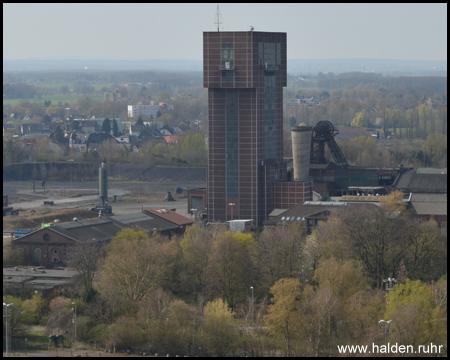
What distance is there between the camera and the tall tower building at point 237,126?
92062 mm

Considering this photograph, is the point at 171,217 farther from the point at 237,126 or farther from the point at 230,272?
the point at 230,272

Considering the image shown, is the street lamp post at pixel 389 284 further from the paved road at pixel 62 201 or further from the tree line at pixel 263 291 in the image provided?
the paved road at pixel 62 201

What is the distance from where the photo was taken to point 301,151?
99625mm

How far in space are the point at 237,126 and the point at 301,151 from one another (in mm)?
8554

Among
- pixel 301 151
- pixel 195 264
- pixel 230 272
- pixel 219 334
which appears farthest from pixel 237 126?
pixel 219 334

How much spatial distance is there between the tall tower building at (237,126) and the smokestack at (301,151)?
5.85 meters

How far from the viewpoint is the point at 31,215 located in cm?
10444

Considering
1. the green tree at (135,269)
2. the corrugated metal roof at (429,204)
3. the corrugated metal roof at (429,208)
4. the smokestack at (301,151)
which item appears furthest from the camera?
the smokestack at (301,151)

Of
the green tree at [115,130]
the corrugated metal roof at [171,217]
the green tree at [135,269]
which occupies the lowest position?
the green tree at [115,130]

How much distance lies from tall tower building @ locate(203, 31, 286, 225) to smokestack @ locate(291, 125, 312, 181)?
585cm

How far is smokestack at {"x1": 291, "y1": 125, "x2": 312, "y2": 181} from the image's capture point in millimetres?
99125

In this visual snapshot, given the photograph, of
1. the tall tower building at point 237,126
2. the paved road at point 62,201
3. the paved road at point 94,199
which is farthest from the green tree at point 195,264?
the paved road at point 62,201

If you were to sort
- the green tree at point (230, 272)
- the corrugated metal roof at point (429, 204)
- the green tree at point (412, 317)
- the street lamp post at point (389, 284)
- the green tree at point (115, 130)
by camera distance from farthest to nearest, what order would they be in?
the green tree at point (115, 130) → the corrugated metal roof at point (429, 204) → the green tree at point (230, 272) → the street lamp post at point (389, 284) → the green tree at point (412, 317)

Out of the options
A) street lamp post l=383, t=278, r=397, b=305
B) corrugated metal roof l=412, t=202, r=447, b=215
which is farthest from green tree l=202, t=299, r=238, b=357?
corrugated metal roof l=412, t=202, r=447, b=215
